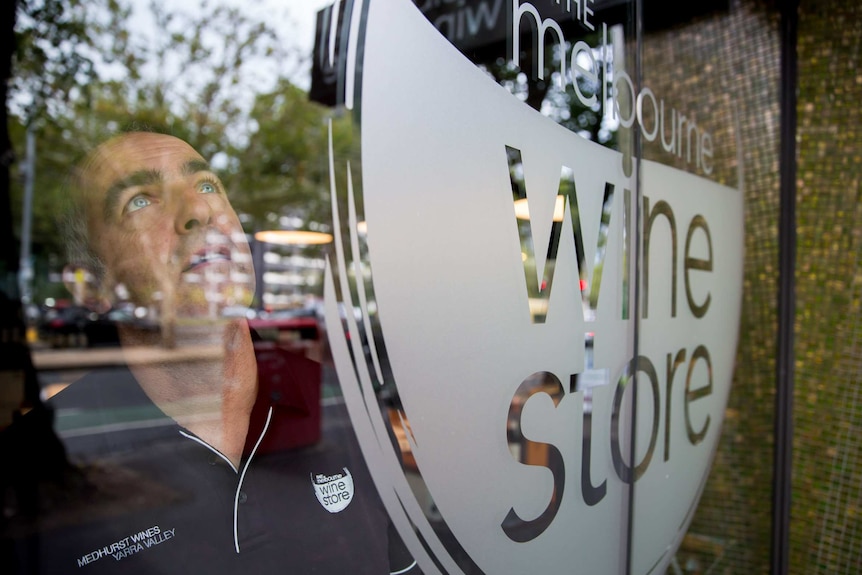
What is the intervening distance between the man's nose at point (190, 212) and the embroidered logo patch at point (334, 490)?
1.58ft

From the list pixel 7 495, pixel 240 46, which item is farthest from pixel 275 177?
pixel 7 495

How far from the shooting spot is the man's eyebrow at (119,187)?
98 centimetres

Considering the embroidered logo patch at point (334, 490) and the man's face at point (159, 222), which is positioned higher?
the man's face at point (159, 222)

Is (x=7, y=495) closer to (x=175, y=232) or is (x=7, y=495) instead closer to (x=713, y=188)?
(x=175, y=232)

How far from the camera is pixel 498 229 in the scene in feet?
4.63

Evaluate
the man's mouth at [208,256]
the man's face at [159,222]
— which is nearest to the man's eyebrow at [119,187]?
the man's face at [159,222]

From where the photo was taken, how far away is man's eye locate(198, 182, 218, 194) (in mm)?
1043

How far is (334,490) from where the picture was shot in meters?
1.16

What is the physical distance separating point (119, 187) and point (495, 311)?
772 millimetres

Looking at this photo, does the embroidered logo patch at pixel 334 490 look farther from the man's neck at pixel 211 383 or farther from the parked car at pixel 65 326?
the parked car at pixel 65 326

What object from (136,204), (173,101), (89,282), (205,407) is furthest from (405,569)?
(173,101)

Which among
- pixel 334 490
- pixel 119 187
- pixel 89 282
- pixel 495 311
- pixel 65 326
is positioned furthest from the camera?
pixel 65 326

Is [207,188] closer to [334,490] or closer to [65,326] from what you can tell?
[334,490]

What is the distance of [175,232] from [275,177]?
35.0 feet
